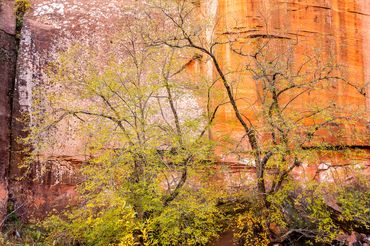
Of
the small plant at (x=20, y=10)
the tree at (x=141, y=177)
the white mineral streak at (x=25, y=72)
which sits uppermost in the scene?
the small plant at (x=20, y=10)

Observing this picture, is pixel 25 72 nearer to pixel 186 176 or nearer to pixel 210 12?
pixel 210 12

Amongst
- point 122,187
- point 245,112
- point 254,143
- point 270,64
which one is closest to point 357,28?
point 245,112

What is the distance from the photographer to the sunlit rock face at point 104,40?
13266 mm

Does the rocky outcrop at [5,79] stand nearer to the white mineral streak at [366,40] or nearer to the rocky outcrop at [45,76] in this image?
the rocky outcrop at [45,76]

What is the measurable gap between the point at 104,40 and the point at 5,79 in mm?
3671

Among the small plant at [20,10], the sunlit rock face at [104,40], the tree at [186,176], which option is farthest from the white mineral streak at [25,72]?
the tree at [186,176]

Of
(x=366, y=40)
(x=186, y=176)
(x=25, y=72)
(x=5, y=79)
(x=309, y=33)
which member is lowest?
(x=186, y=176)

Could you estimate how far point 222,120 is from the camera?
13.9 meters

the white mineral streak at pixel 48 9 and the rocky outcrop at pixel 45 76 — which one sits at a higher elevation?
the white mineral streak at pixel 48 9

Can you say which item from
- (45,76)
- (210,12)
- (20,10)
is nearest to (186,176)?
(45,76)

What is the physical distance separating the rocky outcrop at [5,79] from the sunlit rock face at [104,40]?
4 centimetres

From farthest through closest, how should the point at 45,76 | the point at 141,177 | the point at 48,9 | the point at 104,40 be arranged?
the point at 48,9
the point at 104,40
the point at 45,76
the point at 141,177

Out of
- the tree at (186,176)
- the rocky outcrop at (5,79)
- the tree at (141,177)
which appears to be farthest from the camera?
the rocky outcrop at (5,79)

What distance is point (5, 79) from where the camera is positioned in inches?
540
